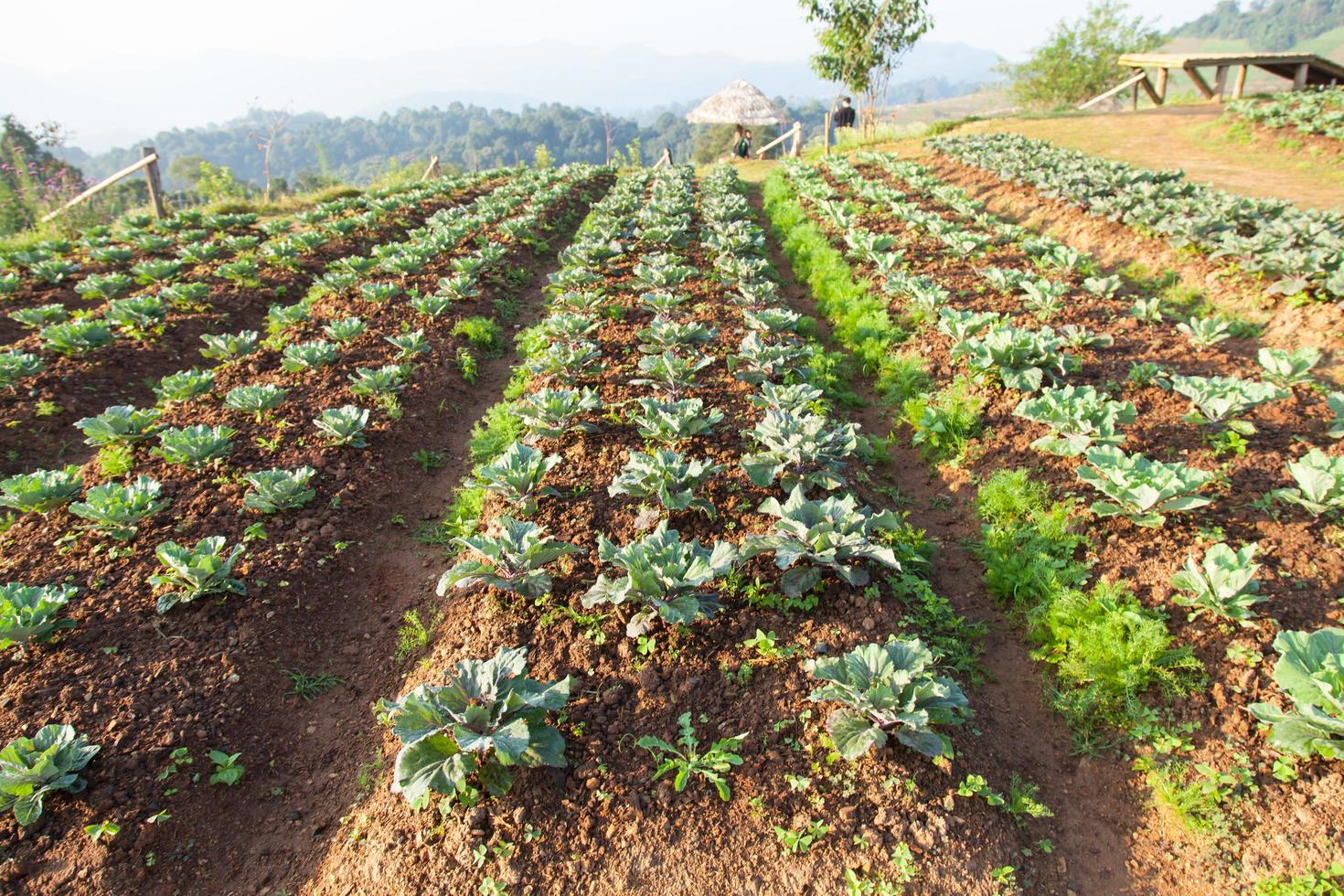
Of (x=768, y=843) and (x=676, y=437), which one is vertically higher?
(x=676, y=437)

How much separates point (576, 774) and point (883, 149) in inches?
928

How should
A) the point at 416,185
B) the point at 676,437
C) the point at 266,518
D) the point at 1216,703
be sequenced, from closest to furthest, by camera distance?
the point at 1216,703, the point at 266,518, the point at 676,437, the point at 416,185

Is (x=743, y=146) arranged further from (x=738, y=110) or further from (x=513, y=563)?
(x=513, y=563)

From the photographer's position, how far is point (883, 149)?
72.9 ft

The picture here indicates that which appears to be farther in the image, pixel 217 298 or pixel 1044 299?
pixel 217 298

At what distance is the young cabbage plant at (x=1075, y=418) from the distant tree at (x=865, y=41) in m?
23.2

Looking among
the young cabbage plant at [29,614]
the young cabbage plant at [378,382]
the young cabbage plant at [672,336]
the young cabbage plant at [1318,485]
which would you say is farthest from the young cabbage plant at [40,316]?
the young cabbage plant at [1318,485]

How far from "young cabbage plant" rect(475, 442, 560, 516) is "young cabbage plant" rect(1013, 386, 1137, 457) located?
3967 mm

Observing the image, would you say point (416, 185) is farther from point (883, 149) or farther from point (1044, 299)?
point (1044, 299)

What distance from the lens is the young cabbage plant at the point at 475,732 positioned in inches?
120

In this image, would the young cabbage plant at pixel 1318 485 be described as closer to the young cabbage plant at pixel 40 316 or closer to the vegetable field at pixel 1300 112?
the young cabbage plant at pixel 40 316

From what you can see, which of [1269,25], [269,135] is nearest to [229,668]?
[269,135]

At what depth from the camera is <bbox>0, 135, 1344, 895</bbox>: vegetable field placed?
3090 millimetres

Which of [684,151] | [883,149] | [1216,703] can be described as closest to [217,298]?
[1216,703]
